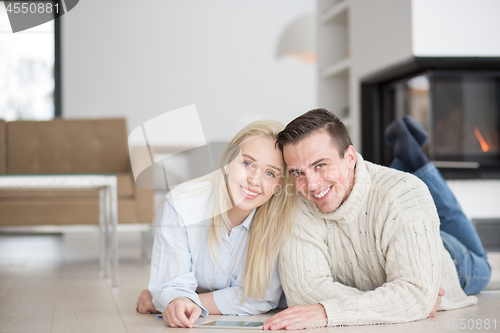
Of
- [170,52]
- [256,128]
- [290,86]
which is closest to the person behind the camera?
[170,52]

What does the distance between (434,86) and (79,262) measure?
205cm

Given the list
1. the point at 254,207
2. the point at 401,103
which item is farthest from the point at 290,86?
the point at 401,103

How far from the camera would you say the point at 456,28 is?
2688 millimetres

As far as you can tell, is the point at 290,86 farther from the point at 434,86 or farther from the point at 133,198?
the point at 434,86

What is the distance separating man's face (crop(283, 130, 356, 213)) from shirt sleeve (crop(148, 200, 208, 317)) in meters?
0.31

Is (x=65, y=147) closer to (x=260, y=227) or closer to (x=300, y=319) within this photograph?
(x=260, y=227)

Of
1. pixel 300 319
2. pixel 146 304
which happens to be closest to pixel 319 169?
pixel 300 319

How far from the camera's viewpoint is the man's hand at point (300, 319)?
1.10 metres

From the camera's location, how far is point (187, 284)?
4.00 feet

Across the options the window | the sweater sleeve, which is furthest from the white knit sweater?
the window

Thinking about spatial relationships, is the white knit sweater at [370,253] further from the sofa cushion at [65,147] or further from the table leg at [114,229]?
the sofa cushion at [65,147]

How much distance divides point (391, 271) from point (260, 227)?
324 mm

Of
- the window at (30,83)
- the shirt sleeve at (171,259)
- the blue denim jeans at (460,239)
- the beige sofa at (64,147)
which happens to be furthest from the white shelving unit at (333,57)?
the shirt sleeve at (171,259)

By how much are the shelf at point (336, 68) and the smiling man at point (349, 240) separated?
7.70 feet
